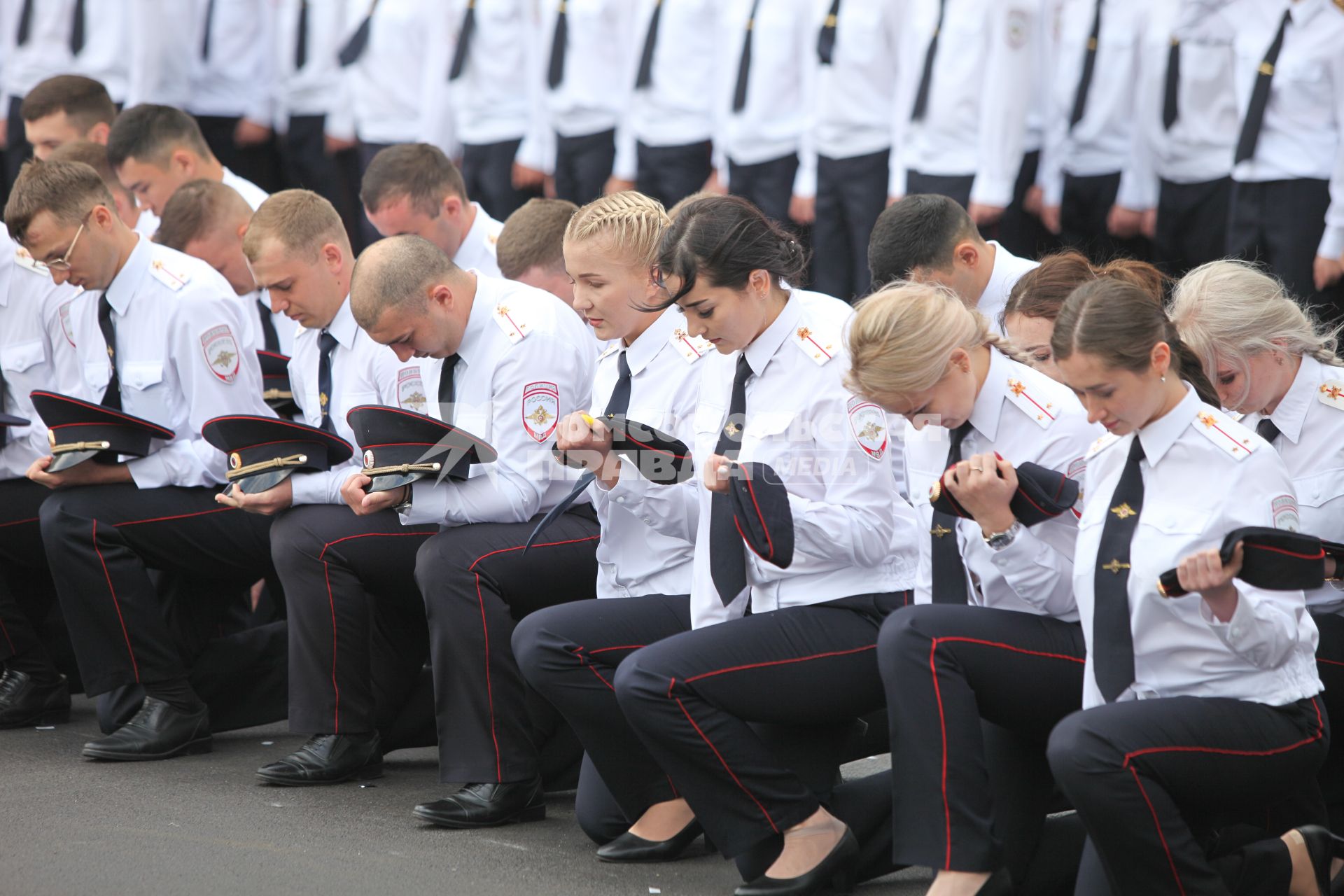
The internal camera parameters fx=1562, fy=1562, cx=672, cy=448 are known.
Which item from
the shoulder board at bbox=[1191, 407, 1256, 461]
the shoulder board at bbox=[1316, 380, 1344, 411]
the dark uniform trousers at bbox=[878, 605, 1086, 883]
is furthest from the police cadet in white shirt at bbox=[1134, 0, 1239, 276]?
the dark uniform trousers at bbox=[878, 605, 1086, 883]

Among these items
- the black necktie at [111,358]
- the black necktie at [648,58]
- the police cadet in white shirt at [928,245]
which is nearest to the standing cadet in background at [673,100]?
the black necktie at [648,58]

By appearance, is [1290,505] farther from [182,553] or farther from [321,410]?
[182,553]

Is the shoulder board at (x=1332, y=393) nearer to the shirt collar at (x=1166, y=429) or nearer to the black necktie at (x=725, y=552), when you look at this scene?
the shirt collar at (x=1166, y=429)

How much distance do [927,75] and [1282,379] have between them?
333 centimetres

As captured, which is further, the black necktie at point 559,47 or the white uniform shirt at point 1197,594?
the black necktie at point 559,47

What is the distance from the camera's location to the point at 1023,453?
3029 mm

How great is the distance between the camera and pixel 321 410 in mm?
4438

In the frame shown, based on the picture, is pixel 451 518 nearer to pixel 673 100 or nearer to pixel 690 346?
pixel 690 346

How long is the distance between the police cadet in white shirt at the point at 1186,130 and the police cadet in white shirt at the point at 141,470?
146 inches

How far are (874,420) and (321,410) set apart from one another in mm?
1883

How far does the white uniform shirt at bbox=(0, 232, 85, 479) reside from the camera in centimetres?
492

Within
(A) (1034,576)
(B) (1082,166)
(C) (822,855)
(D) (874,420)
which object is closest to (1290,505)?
(A) (1034,576)

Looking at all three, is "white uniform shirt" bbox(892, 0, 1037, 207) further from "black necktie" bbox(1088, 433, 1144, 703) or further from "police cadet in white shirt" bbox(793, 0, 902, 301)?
"black necktie" bbox(1088, 433, 1144, 703)

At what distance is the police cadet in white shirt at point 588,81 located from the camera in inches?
284
